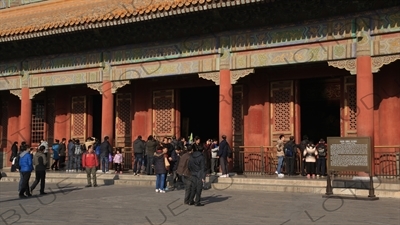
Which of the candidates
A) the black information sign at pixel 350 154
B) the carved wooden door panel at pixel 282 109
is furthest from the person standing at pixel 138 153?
the black information sign at pixel 350 154

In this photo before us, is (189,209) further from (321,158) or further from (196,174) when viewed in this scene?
(321,158)

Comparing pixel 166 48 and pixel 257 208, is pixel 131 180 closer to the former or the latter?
pixel 166 48

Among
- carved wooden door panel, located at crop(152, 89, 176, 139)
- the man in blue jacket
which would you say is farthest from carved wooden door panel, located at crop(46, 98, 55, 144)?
the man in blue jacket

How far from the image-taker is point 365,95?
15750mm

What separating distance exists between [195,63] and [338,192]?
688cm

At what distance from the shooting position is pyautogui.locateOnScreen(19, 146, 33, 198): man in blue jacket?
15.1 metres

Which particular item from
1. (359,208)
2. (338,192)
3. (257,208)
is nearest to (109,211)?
(257,208)

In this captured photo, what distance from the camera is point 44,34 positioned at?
20.8 m

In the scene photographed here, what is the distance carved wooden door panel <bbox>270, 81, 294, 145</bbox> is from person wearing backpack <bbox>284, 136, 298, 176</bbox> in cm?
110

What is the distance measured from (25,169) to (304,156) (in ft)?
27.6

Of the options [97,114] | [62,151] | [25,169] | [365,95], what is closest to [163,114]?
[97,114]

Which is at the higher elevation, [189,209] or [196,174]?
[196,174]

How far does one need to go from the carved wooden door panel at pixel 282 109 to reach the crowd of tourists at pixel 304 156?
82 centimetres

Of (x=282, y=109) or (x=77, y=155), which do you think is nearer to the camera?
(x=282, y=109)
